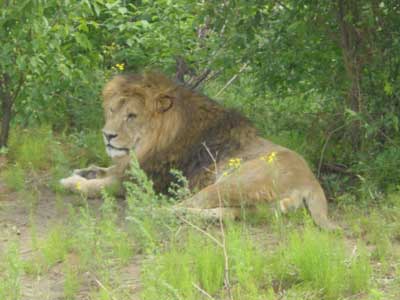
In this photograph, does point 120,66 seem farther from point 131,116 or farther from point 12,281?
point 12,281

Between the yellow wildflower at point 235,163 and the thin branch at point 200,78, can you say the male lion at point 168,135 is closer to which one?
the yellow wildflower at point 235,163

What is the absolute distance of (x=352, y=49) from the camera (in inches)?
250

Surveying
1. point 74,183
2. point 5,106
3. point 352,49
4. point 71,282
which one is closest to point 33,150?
point 5,106

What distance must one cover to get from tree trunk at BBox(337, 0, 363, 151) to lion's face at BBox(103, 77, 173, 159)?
126cm

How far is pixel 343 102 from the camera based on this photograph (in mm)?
6711

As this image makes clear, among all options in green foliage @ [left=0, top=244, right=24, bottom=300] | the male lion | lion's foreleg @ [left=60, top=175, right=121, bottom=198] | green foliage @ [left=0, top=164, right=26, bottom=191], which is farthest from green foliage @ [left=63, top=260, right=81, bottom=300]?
green foliage @ [left=0, top=164, right=26, bottom=191]

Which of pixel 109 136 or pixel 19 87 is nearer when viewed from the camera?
pixel 109 136

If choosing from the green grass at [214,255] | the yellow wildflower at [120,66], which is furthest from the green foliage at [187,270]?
the yellow wildflower at [120,66]

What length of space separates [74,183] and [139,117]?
2.12 ft

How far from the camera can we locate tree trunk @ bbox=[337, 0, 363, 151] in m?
6.24

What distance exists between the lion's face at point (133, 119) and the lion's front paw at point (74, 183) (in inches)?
11.0

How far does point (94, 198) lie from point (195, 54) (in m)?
1.66

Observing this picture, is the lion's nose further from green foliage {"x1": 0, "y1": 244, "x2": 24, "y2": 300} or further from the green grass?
green foliage {"x1": 0, "y1": 244, "x2": 24, "y2": 300}

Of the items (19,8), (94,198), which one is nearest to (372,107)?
(94,198)
